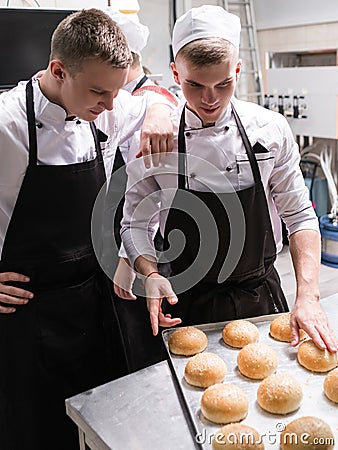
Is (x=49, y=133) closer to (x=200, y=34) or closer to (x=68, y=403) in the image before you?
(x=200, y=34)

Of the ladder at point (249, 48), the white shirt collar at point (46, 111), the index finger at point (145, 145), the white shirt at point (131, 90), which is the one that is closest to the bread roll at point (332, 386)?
the index finger at point (145, 145)

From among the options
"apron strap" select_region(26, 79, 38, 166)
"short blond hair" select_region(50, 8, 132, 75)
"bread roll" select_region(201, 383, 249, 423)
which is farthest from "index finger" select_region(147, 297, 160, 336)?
"short blond hair" select_region(50, 8, 132, 75)

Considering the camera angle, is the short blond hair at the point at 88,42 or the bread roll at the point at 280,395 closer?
the bread roll at the point at 280,395

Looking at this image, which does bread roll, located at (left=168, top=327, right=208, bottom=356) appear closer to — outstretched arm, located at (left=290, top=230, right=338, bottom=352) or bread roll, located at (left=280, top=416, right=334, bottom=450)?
outstretched arm, located at (left=290, top=230, right=338, bottom=352)

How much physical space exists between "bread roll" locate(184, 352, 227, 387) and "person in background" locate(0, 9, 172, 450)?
1.68 feet

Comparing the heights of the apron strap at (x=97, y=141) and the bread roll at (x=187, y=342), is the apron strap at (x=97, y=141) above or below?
above

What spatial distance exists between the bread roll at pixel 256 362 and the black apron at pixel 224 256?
293mm

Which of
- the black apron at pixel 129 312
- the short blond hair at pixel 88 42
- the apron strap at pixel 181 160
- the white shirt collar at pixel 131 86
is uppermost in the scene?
the short blond hair at pixel 88 42

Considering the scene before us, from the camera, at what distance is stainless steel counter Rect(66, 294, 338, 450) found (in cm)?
106

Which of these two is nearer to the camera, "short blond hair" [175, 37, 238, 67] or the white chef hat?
"short blond hair" [175, 37, 238, 67]

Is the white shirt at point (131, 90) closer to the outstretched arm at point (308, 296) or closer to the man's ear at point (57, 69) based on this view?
the man's ear at point (57, 69)

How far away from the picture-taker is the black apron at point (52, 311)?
151cm

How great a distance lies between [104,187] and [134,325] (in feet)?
2.00

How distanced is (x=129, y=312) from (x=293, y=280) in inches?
86.7
